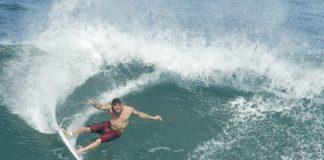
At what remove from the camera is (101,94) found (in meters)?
21.0

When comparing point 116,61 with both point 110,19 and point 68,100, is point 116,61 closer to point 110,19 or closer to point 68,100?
point 68,100

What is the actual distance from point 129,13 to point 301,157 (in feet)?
68.1

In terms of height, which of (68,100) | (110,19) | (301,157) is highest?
(110,19)

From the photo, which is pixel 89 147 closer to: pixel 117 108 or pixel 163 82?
pixel 117 108

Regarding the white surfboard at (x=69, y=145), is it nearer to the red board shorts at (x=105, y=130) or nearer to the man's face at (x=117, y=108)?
the red board shorts at (x=105, y=130)

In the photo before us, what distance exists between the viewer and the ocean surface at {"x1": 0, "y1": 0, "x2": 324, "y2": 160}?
16.4 metres

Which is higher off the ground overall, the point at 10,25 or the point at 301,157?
the point at 10,25

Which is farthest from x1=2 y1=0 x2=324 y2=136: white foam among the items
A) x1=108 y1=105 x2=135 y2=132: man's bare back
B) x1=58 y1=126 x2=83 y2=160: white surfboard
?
x1=108 y1=105 x2=135 y2=132: man's bare back

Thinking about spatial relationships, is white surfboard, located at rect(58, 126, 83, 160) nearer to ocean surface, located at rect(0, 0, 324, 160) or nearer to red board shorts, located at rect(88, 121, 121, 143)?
ocean surface, located at rect(0, 0, 324, 160)

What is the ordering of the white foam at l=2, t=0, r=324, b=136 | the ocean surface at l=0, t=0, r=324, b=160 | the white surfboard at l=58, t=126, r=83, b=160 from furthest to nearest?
the white foam at l=2, t=0, r=324, b=136
the ocean surface at l=0, t=0, r=324, b=160
the white surfboard at l=58, t=126, r=83, b=160

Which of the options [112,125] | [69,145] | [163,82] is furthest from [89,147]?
[163,82]

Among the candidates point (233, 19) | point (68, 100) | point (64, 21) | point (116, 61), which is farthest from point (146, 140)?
point (233, 19)

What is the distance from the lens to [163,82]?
22297mm

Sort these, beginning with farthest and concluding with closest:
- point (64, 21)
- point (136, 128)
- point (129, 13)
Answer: point (129, 13) < point (64, 21) < point (136, 128)
